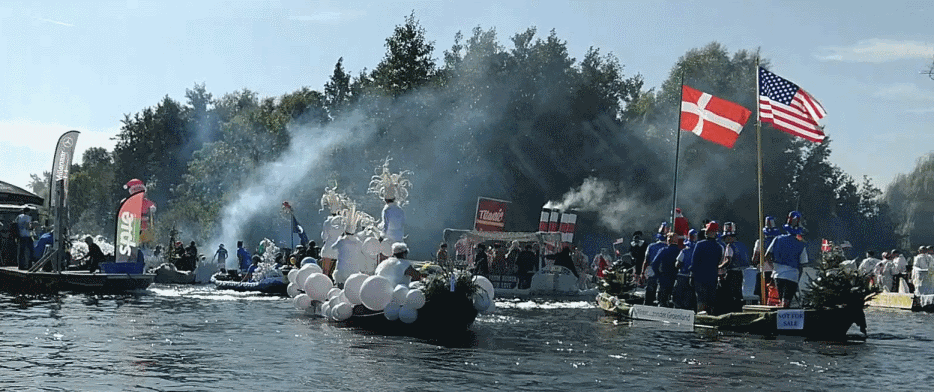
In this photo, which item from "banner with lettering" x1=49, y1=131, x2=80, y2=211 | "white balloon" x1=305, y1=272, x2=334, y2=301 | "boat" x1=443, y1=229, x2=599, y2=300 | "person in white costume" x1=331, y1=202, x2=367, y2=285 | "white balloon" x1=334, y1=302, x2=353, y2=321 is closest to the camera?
"white balloon" x1=334, y1=302, x2=353, y2=321

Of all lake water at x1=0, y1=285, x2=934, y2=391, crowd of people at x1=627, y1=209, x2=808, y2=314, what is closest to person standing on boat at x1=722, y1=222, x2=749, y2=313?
crowd of people at x1=627, y1=209, x2=808, y2=314

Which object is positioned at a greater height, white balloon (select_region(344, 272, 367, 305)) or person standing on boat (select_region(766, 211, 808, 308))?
person standing on boat (select_region(766, 211, 808, 308))

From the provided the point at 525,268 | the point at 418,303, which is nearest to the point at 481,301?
the point at 418,303

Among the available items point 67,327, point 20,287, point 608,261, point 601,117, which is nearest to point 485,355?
point 67,327

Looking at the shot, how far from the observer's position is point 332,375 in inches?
620

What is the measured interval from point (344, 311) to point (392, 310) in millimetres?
1900

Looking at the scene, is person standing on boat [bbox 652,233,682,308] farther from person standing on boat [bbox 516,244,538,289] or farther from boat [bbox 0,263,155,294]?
boat [bbox 0,263,155,294]

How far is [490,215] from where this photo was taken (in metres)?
47.4

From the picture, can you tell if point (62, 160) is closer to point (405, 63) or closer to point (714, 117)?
point (714, 117)

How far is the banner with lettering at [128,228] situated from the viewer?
37.3 meters

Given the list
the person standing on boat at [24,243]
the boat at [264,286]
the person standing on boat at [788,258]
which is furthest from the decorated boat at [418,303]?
the person standing on boat at [24,243]

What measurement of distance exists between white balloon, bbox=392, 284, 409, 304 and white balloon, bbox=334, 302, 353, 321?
1.67 m

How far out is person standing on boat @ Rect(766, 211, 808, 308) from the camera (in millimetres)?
23531

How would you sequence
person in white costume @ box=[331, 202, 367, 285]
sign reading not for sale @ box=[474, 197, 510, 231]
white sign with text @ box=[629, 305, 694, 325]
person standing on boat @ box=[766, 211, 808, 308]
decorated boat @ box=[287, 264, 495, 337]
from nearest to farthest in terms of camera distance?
decorated boat @ box=[287, 264, 495, 337] → person standing on boat @ box=[766, 211, 808, 308] → white sign with text @ box=[629, 305, 694, 325] → person in white costume @ box=[331, 202, 367, 285] → sign reading not for sale @ box=[474, 197, 510, 231]
